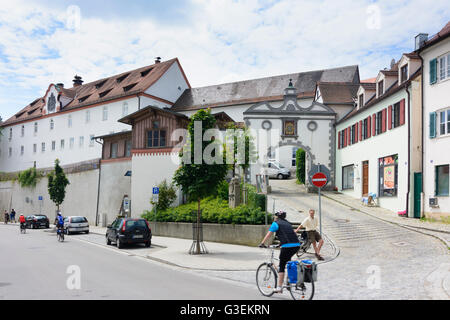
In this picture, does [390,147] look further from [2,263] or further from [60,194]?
[60,194]

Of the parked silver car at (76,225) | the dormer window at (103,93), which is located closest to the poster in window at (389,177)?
the parked silver car at (76,225)

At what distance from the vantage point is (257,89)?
49.6 meters

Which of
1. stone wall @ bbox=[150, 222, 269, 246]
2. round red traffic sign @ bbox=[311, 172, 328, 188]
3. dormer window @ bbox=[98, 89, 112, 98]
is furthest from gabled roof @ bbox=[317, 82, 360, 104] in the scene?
dormer window @ bbox=[98, 89, 112, 98]

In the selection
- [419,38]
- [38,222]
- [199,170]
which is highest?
[419,38]

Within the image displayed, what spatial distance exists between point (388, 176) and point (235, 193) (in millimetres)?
9647

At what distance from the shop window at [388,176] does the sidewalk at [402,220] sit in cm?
111

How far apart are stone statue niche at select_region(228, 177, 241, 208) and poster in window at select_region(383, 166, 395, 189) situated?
9245 millimetres

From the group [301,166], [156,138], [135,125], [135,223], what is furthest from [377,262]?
[301,166]

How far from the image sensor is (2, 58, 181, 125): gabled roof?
5006 centimetres

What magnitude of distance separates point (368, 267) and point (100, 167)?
1144 inches

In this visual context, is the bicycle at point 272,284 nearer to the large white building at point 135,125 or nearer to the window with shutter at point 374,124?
the large white building at point 135,125

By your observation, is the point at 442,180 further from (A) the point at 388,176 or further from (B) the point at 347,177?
(B) the point at 347,177
